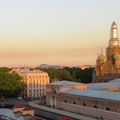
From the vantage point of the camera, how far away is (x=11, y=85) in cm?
6275

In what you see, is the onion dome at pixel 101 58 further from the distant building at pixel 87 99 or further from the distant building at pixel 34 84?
the distant building at pixel 87 99

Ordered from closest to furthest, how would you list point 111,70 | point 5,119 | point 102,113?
point 5,119, point 102,113, point 111,70

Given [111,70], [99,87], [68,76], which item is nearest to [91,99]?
[99,87]

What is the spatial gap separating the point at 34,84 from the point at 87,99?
32.4 metres

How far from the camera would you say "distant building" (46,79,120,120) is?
3838 cm

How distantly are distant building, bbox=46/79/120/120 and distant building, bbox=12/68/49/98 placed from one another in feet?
66.1

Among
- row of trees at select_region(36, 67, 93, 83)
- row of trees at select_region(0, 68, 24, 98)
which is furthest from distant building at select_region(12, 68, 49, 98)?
row of trees at select_region(36, 67, 93, 83)

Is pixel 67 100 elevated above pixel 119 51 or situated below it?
below

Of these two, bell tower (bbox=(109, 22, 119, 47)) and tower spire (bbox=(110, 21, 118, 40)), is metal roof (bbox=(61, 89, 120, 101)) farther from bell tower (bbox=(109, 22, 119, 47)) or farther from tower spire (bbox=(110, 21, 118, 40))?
tower spire (bbox=(110, 21, 118, 40))

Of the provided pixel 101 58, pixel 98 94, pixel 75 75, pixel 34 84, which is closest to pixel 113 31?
pixel 101 58

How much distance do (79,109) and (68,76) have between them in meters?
44.2

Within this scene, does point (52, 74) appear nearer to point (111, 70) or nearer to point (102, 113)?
point (111, 70)

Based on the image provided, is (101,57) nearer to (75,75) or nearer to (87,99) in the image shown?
(75,75)

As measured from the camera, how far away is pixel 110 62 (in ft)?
238
